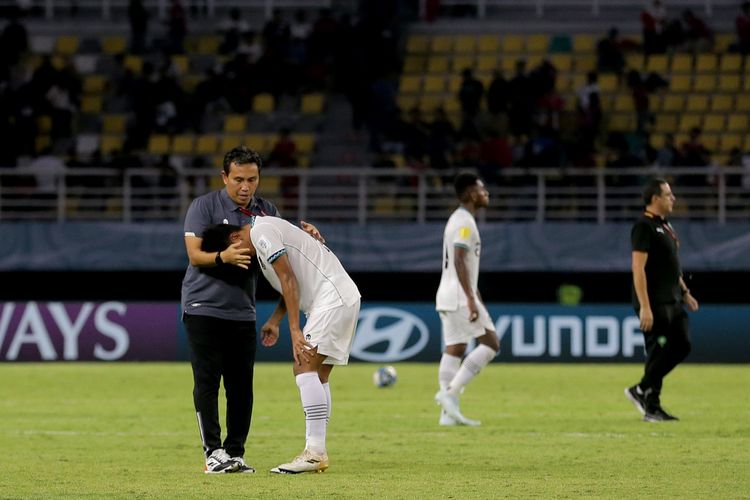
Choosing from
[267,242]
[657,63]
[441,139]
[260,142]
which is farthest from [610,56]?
[267,242]

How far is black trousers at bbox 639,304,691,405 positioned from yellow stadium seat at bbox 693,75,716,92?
16.0 meters

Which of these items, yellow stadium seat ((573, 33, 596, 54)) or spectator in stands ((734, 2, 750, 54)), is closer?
spectator in stands ((734, 2, 750, 54))

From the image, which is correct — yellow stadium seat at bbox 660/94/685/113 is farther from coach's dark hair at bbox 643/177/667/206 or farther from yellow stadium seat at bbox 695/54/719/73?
coach's dark hair at bbox 643/177/667/206

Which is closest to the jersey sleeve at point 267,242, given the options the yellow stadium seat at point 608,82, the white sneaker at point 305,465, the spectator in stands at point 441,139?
the white sneaker at point 305,465

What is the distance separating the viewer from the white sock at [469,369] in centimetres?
1301

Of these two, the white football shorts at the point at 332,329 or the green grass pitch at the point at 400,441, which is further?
the white football shorts at the point at 332,329

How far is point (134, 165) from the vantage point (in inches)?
1040

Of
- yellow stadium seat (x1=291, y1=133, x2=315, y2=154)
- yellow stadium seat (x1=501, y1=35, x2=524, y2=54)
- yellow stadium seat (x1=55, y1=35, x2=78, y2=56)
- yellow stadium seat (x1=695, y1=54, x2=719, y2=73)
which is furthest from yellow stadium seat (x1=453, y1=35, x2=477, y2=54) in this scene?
yellow stadium seat (x1=55, y1=35, x2=78, y2=56)

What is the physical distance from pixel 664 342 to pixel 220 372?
5.23 m

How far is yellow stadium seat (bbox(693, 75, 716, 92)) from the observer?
28.5 meters

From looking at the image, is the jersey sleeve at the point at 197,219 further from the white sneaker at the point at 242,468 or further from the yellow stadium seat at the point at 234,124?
the yellow stadium seat at the point at 234,124

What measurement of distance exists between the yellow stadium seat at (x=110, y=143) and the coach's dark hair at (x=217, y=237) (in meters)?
19.4

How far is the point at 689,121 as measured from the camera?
27875 millimetres

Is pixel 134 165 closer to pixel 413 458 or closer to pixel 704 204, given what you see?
pixel 704 204
